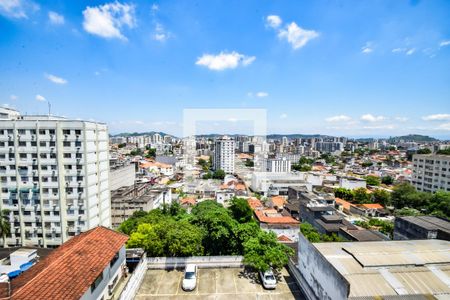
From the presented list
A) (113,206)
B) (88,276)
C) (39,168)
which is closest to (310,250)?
(88,276)

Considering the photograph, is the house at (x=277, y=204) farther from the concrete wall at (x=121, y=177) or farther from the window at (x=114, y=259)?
the window at (x=114, y=259)

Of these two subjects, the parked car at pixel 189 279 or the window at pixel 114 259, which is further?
the parked car at pixel 189 279

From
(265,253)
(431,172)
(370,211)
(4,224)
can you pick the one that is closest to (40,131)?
(4,224)

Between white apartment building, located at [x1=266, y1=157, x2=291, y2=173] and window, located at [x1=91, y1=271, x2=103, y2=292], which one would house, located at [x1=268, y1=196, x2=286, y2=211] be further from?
window, located at [x1=91, y1=271, x2=103, y2=292]

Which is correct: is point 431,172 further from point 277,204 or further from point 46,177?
point 46,177

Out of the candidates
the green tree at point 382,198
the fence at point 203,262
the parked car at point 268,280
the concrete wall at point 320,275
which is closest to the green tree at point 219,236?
the fence at point 203,262
